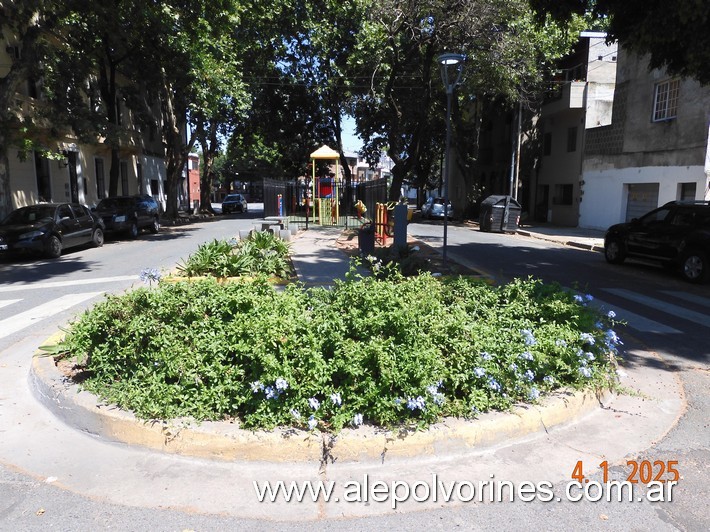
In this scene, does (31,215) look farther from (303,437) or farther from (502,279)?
(303,437)

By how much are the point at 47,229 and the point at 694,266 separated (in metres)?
→ 15.6

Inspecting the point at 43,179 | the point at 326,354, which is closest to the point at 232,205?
the point at 43,179

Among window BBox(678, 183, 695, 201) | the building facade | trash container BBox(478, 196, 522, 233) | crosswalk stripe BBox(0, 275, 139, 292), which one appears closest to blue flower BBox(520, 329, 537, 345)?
crosswalk stripe BBox(0, 275, 139, 292)

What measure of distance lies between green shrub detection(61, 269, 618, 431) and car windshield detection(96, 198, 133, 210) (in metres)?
17.0

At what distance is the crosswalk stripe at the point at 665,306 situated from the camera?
8.02 metres

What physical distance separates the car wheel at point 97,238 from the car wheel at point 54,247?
2326mm

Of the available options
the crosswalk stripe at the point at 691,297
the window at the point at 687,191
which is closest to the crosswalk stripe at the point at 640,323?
the crosswalk stripe at the point at 691,297

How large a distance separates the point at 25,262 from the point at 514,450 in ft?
45.4

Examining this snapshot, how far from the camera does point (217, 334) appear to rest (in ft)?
13.9

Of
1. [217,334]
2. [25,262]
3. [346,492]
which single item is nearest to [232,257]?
[217,334]

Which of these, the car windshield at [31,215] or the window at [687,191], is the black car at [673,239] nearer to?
the window at [687,191]

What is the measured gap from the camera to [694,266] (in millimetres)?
11047

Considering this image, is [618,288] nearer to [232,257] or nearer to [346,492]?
[232,257]

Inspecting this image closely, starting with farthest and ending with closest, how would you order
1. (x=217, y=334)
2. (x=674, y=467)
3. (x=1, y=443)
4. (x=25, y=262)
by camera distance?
(x=25, y=262), (x=217, y=334), (x=1, y=443), (x=674, y=467)
